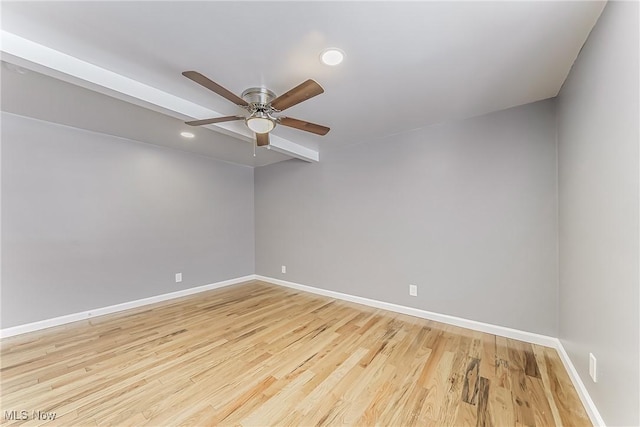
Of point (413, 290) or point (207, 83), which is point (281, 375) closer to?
point (413, 290)

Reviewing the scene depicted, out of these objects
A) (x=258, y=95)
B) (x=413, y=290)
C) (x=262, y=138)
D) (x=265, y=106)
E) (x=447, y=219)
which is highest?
(x=258, y=95)

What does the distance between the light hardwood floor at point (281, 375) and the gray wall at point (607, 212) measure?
466 mm

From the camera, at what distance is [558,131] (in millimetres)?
2244

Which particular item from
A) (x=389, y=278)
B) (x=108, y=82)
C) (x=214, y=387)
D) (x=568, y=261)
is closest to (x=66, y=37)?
(x=108, y=82)

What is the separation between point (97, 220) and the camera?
10.4ft

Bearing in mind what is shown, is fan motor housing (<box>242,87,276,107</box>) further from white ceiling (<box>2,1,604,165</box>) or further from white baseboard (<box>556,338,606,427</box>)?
white baseboard (<box>556,338,606,427</box>)

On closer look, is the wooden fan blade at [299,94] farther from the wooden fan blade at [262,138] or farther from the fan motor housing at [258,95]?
the wooden fan blade at [262,138]

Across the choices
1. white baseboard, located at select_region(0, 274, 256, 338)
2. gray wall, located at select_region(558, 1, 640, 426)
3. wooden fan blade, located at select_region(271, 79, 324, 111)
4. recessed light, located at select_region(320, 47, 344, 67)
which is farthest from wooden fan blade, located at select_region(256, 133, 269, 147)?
white baseboard, located at select_region(0, 274, 256, 338)

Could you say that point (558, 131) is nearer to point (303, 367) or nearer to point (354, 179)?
point (354, 179)

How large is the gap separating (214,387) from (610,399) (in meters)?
2.34

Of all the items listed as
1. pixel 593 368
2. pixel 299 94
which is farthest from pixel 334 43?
pixel 593 368

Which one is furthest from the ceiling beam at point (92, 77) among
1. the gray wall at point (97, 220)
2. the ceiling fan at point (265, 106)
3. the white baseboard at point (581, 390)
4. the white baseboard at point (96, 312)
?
the white baseboard at point (581, 390)

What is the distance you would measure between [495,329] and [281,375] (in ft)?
7.23

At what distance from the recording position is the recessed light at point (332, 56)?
167cm
